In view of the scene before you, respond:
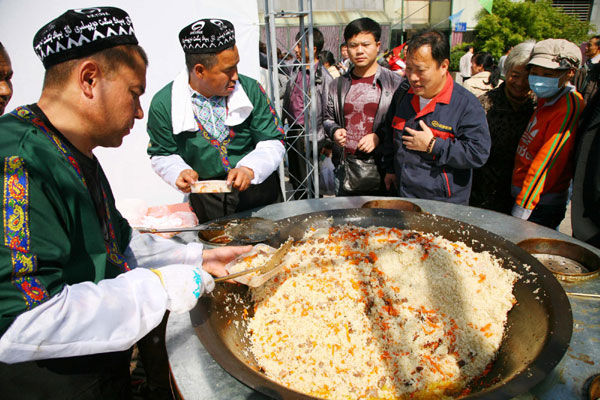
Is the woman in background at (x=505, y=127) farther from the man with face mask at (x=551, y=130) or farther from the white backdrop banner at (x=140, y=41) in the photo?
the white backdrop banner at (x=140, y=41)

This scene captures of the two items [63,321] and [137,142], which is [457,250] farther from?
[137,142]

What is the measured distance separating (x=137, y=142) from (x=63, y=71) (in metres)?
3.79

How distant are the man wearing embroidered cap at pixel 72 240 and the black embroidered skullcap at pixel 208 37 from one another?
109cm

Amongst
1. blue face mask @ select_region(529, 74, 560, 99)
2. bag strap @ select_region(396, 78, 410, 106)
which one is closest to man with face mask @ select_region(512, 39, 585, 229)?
blue face mask @ select_region(529, 74, 560, 99)

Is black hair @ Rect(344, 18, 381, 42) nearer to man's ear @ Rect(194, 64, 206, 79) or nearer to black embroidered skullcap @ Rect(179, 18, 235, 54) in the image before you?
black embroidered skullcap @ Rect(179, 18, 235, 54)

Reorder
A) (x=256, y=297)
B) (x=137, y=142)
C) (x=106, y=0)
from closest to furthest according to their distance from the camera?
(x=256, y=297) → (x=106, y=0) → (x=137, y=142)

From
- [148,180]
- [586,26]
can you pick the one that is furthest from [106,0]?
[586,26]

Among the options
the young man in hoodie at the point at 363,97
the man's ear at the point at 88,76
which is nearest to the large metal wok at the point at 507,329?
the man's ear at the point at 88,76

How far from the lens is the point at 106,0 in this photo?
13.7 feet

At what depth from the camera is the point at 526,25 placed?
2688 centimetres

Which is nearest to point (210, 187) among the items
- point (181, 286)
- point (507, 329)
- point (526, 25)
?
point (181, 286)

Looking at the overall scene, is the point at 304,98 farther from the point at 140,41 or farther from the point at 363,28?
the point at 140,41

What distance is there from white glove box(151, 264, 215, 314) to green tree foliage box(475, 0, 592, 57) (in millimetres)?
30450

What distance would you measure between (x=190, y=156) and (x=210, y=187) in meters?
0.53
